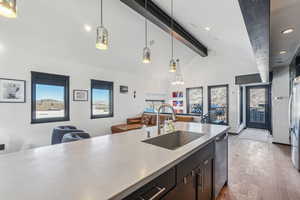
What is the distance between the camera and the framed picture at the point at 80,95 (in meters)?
4.36

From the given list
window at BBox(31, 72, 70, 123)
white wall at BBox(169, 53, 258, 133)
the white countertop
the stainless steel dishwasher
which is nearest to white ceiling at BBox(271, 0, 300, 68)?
the stainless steel dishwasher

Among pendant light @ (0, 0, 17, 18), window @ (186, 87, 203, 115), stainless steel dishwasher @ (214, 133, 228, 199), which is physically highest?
pendant light @ (0, 0, 17, 18)

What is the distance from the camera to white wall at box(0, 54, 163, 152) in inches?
128

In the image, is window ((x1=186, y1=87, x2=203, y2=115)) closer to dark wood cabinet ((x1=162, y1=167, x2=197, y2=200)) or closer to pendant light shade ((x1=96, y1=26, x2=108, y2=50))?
dark wood cabinet ((x1=162, y1=167, x2=197, y2=200))

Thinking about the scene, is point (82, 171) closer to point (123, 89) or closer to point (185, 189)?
point (185, 189)

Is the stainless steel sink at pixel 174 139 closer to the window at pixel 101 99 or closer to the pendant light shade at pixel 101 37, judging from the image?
the pendant light shade at pixel 101 37

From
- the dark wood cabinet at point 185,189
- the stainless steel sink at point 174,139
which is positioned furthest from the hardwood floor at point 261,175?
the dark wood cabinet at point 185,189

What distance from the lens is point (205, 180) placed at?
1.51m

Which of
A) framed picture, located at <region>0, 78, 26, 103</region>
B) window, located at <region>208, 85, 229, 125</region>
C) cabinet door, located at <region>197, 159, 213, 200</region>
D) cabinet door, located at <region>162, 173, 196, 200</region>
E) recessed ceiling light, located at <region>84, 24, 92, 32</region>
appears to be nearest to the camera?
cabinet door, located at <region>162, 173, 196, 200</region>

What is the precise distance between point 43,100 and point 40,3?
92.3 inches

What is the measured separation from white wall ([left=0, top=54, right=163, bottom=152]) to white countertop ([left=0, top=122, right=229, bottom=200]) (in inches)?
122

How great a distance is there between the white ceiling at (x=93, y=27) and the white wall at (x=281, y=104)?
194 centimetres

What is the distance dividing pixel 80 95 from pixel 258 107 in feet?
25.4

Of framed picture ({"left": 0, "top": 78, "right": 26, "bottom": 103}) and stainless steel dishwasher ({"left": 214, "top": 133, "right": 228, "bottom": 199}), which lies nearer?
stainless steel dishwasher ({"left": 214, "top": 133, "right": 228, "bottom": 199})
